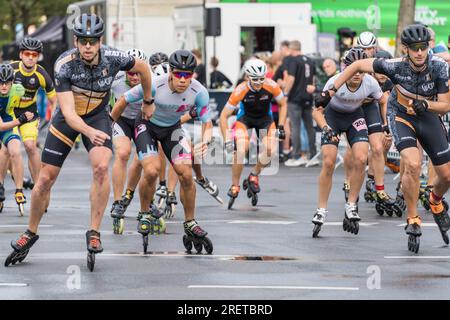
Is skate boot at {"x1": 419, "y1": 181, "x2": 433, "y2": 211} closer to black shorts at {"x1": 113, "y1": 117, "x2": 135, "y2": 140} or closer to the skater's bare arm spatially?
black shorts at {"x1": 113, "y1": 117, "x2": 135, "y2": 140}

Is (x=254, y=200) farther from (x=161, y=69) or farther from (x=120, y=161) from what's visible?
(x=161, y=69)

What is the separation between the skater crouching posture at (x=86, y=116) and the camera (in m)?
12.1

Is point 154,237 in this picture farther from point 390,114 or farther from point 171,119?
point 390,114

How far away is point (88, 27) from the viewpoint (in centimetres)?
1215

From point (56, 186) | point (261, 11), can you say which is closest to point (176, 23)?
point (261, 11)

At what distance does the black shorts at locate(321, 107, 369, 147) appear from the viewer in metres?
15.6

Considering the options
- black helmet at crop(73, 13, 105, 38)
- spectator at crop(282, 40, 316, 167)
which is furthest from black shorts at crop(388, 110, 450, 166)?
spectator at crop(282, 40, 316, 167)

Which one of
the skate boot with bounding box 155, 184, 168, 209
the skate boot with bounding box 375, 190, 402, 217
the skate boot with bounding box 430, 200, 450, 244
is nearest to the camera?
the skate boot with bounding box 430, 200, 450, 244

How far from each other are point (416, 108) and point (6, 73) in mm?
6141

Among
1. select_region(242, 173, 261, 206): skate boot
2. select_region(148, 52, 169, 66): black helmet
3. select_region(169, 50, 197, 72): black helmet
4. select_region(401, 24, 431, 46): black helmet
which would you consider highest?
select_region(401, 24, 431, 46): black helmet

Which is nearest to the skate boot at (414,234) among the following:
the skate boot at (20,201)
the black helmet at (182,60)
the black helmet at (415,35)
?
the black helmet at (415,35)

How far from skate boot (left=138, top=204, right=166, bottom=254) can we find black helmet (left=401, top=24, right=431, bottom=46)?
9.69ft

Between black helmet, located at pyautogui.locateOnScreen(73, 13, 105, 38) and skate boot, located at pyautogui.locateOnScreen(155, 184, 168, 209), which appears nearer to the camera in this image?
black helmet, located at pyautogui.locateOnScreen(73, 13, 105, 38)
